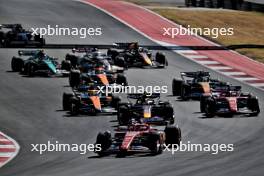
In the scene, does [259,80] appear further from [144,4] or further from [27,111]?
[144,4]

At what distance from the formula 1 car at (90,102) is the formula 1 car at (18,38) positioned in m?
17.1

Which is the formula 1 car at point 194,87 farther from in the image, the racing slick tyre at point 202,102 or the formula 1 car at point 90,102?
the formula 1 car at point 90,102

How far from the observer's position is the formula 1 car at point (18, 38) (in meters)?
62.8

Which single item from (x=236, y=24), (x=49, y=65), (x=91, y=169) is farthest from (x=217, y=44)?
(x=91, y=169)

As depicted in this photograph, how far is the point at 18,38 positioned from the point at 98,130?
2287 cm

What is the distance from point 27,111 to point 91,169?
1278 cm

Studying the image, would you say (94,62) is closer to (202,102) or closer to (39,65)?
(39,65)

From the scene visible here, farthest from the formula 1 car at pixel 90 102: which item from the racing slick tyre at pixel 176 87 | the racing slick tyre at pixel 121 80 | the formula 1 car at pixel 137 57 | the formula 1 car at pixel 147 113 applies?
the formula 1 car at pixel 137 57

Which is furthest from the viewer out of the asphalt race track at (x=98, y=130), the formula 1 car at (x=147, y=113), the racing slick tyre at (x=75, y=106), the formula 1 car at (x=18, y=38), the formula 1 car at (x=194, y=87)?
the formula 1 car at (x=18, y=38)

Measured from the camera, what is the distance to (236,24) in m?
76.5

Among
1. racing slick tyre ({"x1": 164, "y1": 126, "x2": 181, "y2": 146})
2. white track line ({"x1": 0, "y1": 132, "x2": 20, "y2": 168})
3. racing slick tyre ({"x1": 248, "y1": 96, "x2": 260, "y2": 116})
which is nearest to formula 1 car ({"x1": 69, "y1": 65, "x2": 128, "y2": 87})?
racing slick tyre ({"x1": 248, "y1": 96, "x2": 260, "y2": 116})

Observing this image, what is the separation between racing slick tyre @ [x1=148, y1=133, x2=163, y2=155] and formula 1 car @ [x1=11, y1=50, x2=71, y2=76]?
753 inches

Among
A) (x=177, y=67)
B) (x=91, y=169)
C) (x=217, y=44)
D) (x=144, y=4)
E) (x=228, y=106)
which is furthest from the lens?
(x=144, y=4)

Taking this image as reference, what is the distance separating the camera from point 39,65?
2172 inches
